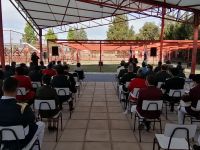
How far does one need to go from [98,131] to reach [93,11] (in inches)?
483

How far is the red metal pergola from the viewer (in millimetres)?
14000

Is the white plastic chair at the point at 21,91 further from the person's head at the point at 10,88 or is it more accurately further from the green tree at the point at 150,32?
the green tree at the point at 150,32

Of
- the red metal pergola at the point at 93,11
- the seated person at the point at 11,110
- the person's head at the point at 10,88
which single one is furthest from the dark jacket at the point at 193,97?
the red metal pergola at the point at 93,11

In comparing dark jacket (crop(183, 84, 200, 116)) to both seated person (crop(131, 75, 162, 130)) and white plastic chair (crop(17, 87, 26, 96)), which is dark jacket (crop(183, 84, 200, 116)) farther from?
white plastic chair (crop(17, 87, 26, 96))

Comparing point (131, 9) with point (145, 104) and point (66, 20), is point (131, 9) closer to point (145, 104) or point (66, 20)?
point (66, 20)

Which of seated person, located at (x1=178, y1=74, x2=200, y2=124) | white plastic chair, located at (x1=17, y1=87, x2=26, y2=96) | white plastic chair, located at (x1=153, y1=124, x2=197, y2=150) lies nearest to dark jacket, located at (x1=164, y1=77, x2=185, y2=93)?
seated person, located at (x1=178, y1=74, x2=200, y2=124)

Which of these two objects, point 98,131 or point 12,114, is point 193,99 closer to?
point 98,131

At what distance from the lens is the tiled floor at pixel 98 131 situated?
5.91 m

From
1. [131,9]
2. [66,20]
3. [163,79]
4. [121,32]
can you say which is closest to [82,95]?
[163,79]

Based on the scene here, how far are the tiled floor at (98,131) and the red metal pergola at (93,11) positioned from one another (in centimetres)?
615

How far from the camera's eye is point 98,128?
281 inches

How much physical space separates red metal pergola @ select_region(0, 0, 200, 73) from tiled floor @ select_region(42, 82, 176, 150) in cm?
615

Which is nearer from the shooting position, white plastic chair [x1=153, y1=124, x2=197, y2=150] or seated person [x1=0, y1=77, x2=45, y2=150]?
seated person [x1=0, y1=77, x2=45, y2=150]

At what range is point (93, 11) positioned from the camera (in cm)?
1803
